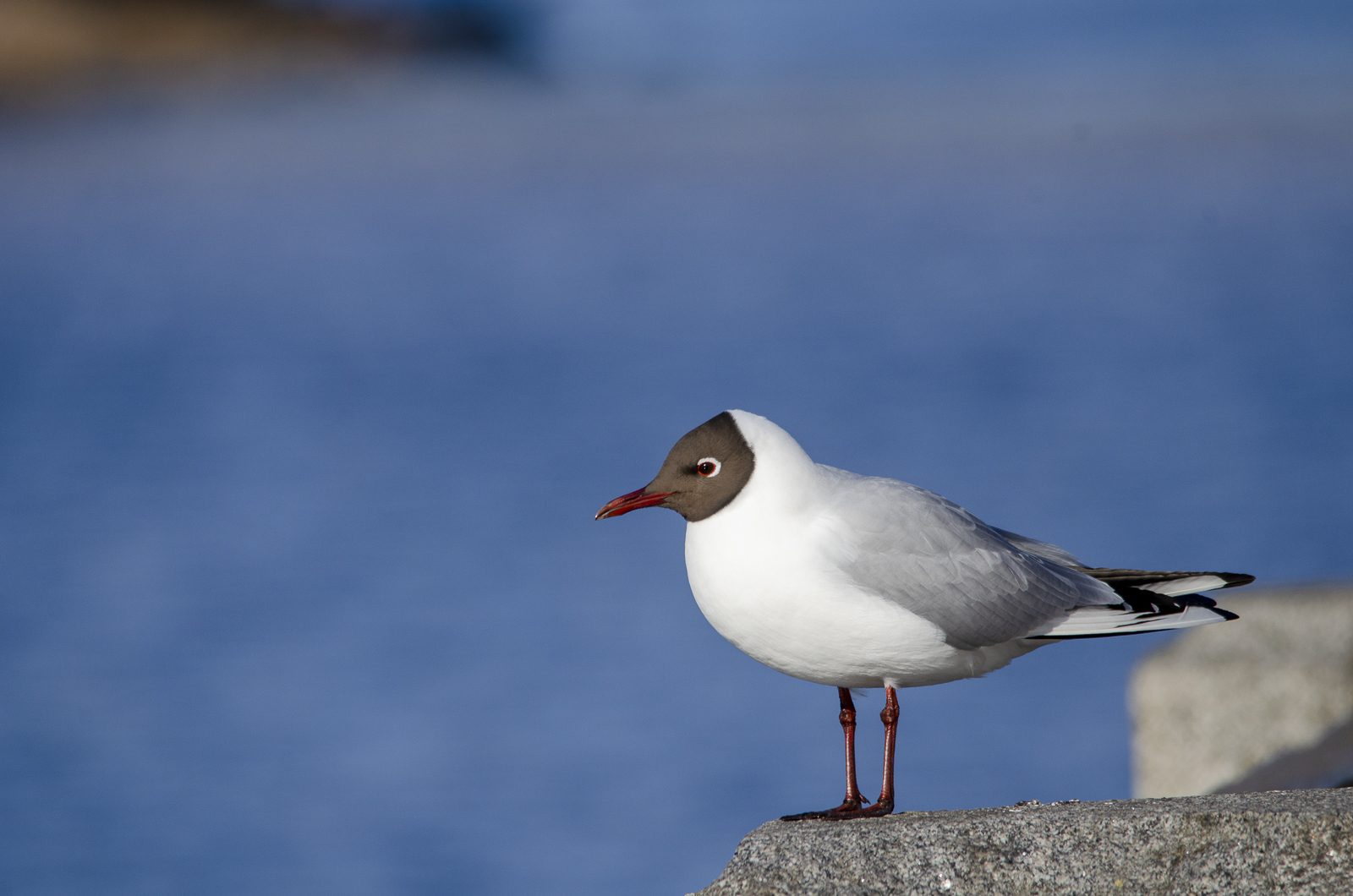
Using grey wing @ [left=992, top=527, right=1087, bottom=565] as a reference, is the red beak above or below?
above

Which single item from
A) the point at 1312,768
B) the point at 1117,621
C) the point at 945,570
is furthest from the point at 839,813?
the point at 1312,768

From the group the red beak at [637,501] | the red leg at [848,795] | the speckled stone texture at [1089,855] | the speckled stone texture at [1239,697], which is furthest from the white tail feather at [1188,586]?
the speckled stone texture at [1239,697]

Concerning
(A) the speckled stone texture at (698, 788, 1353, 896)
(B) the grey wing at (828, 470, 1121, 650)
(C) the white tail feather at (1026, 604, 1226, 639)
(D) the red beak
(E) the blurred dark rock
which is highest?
(D) the red beak

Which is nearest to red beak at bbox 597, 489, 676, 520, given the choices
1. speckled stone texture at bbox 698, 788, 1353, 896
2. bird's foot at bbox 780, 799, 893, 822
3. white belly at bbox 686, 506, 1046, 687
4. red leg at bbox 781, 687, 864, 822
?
white belly at bbox 686, 506, 1046, 687

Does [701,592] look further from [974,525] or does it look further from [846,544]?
[974,525]

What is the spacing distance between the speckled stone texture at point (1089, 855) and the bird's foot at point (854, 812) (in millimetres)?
414

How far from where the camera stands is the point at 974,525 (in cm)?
433

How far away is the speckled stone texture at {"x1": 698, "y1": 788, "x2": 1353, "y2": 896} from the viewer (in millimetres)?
3309

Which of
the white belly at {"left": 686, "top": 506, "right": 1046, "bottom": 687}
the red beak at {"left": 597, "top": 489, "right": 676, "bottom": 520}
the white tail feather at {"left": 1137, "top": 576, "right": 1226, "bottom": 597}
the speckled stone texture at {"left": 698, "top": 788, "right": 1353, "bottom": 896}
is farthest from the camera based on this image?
the white tail feather at {"left": 1137, "top": 576, "right": 1226, "bottom": 597}

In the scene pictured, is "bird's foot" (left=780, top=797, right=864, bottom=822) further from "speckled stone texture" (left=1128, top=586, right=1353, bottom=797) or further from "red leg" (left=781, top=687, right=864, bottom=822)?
"speckled stone texture" (left=1128, top=586, right=1353, bottom=797)

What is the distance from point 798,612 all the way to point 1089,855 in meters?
0.95

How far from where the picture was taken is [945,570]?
4.07 m

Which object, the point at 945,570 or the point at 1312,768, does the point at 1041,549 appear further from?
the point at 1312,768

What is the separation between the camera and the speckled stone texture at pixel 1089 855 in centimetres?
331
